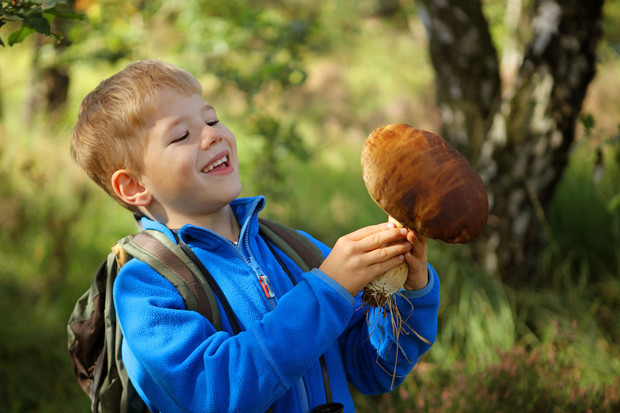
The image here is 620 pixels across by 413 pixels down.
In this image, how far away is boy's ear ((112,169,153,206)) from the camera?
165 centimetres

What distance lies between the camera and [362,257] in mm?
1401

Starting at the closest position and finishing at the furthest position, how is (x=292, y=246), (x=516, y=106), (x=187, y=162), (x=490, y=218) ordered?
(x=187, y=162) < (x=292, y=246) < (x=516, y=106) < (x=490, y=218)

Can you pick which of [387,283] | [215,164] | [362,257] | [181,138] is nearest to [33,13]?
[181,138]

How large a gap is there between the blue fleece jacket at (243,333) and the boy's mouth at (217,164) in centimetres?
17

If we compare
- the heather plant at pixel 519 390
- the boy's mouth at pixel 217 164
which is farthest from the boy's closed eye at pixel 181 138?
the heather plant at pixel 519 390

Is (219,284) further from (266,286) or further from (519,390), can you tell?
(519,390)

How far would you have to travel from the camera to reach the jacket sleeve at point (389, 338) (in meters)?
1.60

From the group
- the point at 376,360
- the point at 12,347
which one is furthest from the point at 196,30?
the point at 376,360

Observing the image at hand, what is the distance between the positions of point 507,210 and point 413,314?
7.63ft

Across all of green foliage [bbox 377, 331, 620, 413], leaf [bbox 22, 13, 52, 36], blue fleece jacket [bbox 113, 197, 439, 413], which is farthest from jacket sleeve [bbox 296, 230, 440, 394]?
leaf [bbox 22, 13, 52, 36]

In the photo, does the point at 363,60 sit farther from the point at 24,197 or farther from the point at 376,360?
the point at 376,360

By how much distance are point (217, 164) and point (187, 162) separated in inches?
4.0

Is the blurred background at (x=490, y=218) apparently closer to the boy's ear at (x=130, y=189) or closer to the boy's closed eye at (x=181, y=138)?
the boy's ear at (x=130, y=189)

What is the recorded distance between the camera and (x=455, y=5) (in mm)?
3562
